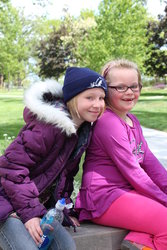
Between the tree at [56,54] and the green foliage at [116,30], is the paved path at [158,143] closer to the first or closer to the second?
the green foliage at [116,30]

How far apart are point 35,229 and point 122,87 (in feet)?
3.88

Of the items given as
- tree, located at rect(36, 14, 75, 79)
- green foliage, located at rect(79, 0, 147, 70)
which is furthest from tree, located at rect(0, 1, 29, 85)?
→ green foliage, located at rect(79, 0, 147, 70)

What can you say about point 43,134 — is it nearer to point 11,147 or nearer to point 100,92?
point 11,147

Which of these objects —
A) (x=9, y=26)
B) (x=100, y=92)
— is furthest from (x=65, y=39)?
(x=100, y=92)

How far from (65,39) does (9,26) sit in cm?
1429

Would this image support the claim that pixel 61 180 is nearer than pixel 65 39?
Yes

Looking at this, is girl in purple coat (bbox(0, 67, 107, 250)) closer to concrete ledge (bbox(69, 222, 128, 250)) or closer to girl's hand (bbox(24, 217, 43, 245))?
girl's hand (bbox(24, 217, 43, 245))

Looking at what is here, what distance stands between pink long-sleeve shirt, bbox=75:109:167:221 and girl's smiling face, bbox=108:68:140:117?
11 cm

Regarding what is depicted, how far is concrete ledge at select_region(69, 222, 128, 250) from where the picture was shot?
7.88 ft

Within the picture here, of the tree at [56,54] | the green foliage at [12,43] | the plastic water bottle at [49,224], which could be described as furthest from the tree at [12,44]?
the plastic water bottle at [49,224]

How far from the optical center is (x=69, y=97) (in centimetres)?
240

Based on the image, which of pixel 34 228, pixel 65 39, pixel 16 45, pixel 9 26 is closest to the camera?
pixel 34 228

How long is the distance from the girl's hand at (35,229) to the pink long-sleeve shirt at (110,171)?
452 mm

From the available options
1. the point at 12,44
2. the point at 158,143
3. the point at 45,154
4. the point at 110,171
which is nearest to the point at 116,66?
the point at 110,171
